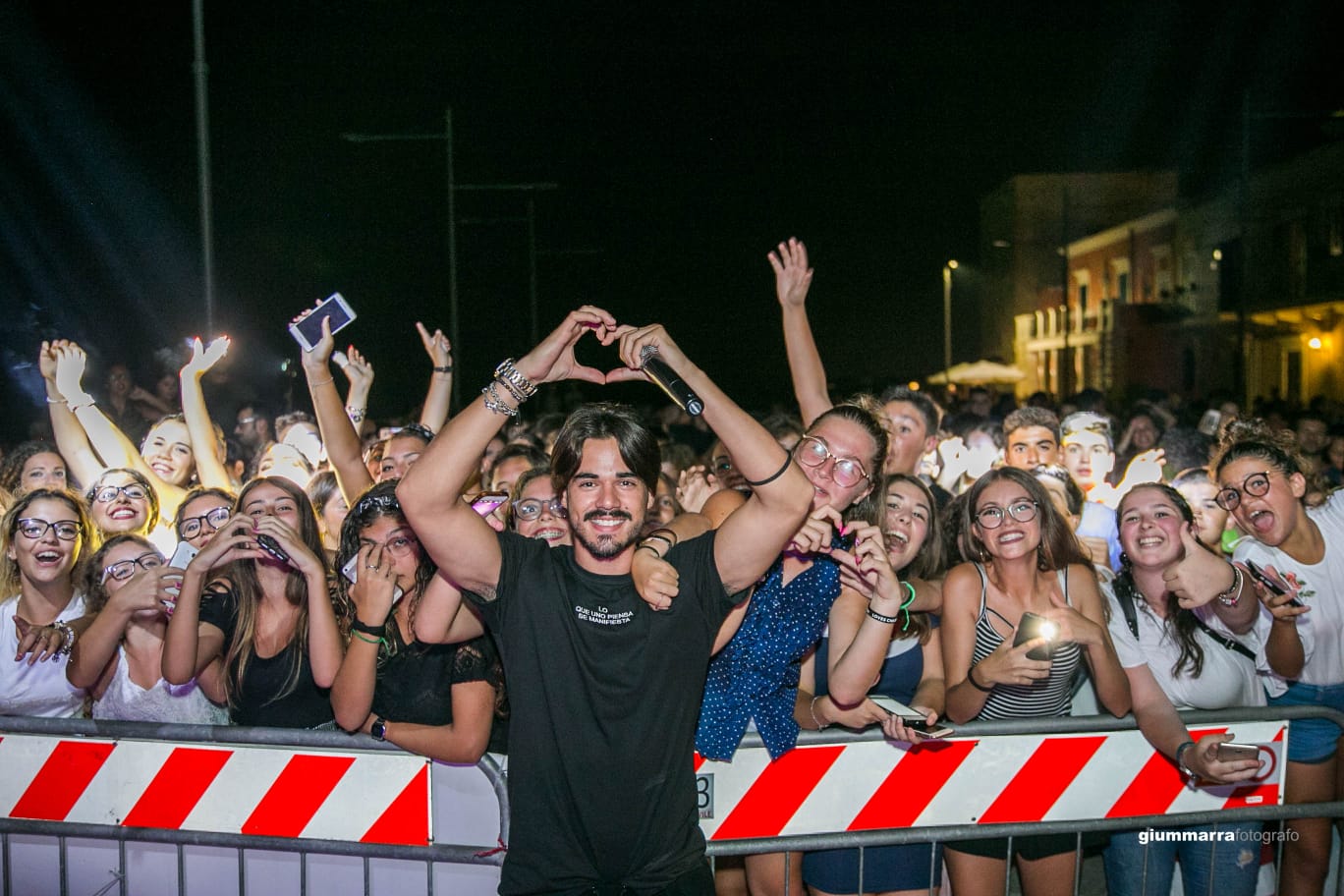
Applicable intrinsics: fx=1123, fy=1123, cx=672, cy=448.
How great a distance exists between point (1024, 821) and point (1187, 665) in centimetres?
103

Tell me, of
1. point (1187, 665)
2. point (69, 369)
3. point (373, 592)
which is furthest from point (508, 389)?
point (69, 369)

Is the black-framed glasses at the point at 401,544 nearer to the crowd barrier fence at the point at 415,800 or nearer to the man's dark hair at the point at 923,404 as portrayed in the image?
the crowd barrier fence at the point at 415,800

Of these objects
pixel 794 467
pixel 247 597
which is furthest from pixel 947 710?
pixel 247 597

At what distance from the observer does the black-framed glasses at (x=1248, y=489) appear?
489 centimetres

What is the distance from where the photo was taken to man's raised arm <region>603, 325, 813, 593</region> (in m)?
3.07

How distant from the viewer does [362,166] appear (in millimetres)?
20719

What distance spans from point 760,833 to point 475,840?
958 mm

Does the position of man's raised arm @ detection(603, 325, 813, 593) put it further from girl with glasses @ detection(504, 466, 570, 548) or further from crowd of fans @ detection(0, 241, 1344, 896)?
girl with glasses @ detection(504, 466, 570, 548)

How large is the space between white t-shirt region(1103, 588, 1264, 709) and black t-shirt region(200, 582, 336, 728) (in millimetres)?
3004

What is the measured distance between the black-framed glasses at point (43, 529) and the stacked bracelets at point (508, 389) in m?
2.63

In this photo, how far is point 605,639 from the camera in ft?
10.5

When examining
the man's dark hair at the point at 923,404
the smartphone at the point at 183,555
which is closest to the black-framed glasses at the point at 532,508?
the smartphone at the point at 183,555

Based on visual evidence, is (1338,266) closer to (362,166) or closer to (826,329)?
(362,166)

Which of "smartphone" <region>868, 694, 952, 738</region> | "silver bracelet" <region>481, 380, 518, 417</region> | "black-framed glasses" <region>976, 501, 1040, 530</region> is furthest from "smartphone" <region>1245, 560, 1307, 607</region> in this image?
"silver bracelet" <region>481, 380, 518, 417</region>
